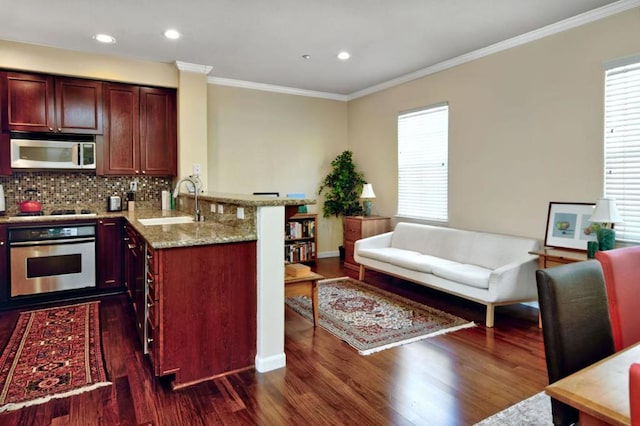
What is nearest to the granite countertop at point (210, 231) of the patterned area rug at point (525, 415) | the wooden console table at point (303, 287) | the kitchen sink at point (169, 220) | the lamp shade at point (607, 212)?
the kitchen sink at point (169, 220)

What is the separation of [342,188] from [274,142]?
4.32ft

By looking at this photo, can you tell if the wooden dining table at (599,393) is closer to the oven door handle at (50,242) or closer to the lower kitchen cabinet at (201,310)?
the lower kitchen cabinet at (201,310)

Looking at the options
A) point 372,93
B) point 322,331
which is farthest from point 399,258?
point 372,93

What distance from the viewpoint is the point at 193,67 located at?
4.98 meters

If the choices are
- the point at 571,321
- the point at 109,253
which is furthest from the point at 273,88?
the point at 571,321

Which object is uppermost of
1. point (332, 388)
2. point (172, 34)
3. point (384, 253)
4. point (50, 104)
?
point (172, 34)

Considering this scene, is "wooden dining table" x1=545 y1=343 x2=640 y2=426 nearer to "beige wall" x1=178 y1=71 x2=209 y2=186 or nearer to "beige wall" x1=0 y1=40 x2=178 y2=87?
"beige wall" x1=178 y1=71 x2=209 y2=186

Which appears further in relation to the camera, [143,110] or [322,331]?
[143,110]

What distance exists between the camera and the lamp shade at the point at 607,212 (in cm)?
309

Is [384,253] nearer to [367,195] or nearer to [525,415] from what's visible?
[367,195]

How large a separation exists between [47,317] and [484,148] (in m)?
4.86

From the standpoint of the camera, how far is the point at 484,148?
14.9 ft

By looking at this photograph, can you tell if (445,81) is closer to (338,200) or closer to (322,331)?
(338,200)

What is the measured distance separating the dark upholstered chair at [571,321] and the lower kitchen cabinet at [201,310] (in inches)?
75.2
